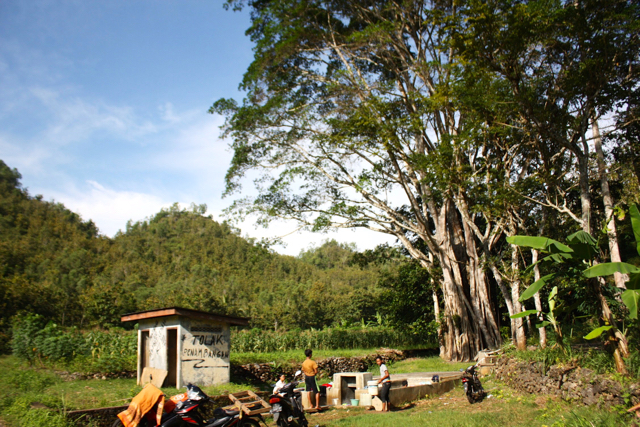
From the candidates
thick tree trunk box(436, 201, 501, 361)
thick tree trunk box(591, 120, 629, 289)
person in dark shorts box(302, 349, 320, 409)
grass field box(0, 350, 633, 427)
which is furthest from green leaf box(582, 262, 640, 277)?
thick tree trunk box(436, 201, 501, 361)

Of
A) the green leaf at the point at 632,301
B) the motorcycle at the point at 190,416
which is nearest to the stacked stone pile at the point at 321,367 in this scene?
the motorcycle at the point at 190,416

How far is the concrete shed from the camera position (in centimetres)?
1053

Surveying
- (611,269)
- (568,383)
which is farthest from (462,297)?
(611,269)

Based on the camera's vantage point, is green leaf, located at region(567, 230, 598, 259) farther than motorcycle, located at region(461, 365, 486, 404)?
No

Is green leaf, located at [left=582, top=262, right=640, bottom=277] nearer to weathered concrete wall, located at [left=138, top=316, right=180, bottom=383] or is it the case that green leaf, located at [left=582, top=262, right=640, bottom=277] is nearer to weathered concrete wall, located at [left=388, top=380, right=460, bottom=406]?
weathered concrete wall, located at [left=388, top=380, right=460, bottom=406]

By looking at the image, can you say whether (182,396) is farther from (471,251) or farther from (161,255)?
(161,255)

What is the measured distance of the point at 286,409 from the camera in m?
7.54

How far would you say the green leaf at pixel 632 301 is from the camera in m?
6.30

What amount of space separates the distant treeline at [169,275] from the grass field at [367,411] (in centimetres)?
705

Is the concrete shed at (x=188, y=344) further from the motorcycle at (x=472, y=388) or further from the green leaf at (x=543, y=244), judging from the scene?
the green leaf at (x=543, y=244)

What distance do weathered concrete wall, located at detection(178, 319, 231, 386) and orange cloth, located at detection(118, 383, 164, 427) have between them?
486 cm

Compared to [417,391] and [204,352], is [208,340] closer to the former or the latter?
[204,352]

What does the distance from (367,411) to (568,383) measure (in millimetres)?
3892

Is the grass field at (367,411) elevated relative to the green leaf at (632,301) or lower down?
lower down
